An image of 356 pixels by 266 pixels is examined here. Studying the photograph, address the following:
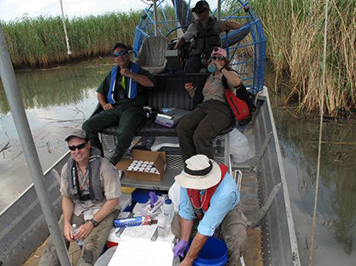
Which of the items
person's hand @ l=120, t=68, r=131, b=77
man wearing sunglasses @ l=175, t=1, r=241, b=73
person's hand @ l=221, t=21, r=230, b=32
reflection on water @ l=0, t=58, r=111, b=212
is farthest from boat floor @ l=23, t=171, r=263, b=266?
person's hand @ l=221, t=21, r=230, b=32

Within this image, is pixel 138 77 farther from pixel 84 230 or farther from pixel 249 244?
pixel 249 244

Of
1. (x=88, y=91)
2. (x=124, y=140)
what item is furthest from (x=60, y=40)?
(x=124, y=140)

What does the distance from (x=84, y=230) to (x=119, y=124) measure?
4.40ft

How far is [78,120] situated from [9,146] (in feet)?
5.50

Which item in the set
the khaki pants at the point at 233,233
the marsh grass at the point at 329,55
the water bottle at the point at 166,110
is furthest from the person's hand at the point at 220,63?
the marsh grass at the point at 329,55

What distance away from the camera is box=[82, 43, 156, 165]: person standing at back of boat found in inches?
123

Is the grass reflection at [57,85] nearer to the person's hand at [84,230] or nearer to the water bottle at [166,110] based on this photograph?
the water bottle at [166,110]

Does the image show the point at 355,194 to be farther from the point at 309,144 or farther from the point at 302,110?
the point at 302,110

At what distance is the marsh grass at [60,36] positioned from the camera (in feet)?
38.2

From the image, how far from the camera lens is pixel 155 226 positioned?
239 cm

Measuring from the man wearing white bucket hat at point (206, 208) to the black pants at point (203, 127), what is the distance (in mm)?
718

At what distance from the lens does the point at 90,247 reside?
216 centimetres

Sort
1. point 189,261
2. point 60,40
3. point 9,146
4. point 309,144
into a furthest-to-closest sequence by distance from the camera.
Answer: point 60,40 < point 9,146 < point 309,144 < point 189,261

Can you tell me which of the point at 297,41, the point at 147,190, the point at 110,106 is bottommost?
the point at 147,190
